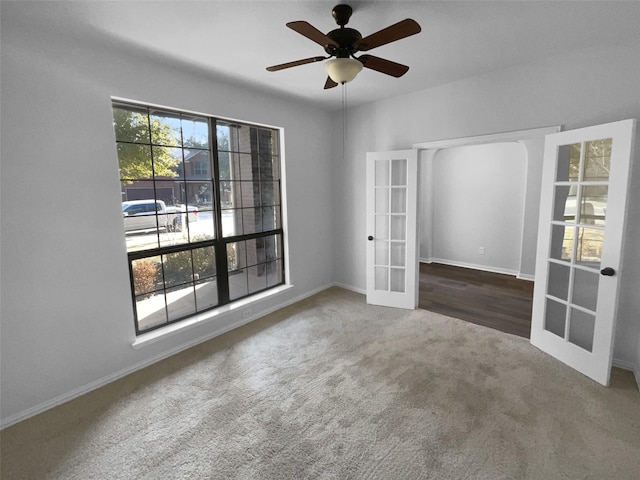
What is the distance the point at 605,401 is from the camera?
221 centimetres

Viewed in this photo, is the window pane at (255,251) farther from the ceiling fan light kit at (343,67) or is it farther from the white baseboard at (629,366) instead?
the white baseboard at (629,366)

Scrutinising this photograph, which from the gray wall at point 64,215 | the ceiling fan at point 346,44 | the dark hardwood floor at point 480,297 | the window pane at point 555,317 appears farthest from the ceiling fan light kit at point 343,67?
the dark hardwood floor at point 480,297

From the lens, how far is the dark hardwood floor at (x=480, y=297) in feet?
11.9

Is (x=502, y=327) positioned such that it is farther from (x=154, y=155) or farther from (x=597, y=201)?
(x=154, y=155)

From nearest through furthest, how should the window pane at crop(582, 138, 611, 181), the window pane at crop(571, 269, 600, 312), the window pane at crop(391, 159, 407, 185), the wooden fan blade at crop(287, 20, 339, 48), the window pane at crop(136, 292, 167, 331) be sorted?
the wooden fan blade at crop(287, 20, 339, 48)
the window pane at crop(582, 138, 611, 181)
the window pane at crop(571, 269, 600, 312)
the window pane at crop(136, 292, 167, 331)
the window pane at crop(391, 159, 407, 185)

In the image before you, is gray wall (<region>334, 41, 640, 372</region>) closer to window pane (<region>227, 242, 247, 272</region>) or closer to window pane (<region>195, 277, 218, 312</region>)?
window pane (<region>227, 242, 247, 272</region>)

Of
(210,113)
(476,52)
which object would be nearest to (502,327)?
(476,52)

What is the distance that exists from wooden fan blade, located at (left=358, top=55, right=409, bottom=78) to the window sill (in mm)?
2744

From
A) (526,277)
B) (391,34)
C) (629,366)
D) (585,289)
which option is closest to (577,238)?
(585,289)

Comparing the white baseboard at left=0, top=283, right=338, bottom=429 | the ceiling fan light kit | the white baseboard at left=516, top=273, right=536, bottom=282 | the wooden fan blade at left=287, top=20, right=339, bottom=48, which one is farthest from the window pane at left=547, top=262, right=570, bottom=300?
the white baseboard at left=0, top=283, right=338, bottom=429

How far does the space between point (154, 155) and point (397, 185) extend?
109 inches

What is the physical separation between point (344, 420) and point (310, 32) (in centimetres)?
241

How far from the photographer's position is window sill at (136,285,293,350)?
2.81 metres

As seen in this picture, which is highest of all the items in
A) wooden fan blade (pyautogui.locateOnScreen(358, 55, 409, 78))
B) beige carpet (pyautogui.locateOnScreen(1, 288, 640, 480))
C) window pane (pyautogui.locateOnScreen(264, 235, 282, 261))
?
wooden fan blade (pyautogui.locateOnScreen(358, 55, 409, 78))
